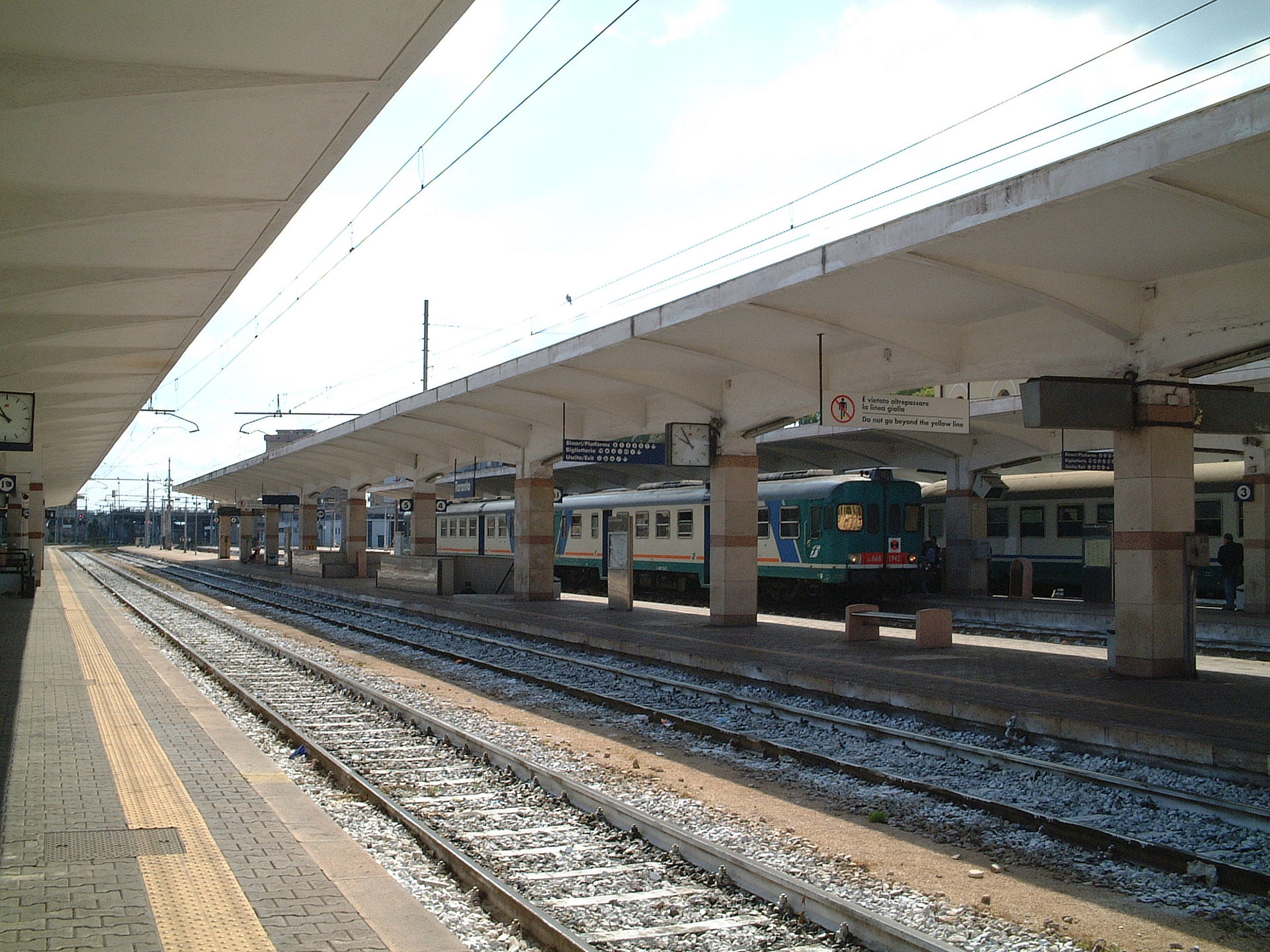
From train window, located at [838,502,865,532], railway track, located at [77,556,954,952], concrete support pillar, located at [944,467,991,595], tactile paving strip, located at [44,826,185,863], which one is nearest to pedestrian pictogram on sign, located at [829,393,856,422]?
railway track, located at [77,556,954,952]

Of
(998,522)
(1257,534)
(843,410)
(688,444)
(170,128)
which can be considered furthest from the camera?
(998,522)

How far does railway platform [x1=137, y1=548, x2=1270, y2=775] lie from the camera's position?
28.2ft

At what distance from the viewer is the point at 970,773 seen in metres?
8.43

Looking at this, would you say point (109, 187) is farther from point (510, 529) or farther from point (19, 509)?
point (19, 509)

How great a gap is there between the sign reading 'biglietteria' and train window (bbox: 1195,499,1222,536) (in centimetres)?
1060

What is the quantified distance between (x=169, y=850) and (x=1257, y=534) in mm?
19513

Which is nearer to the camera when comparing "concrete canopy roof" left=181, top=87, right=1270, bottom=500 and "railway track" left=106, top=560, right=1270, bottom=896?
"railway track" left=106, top=560, right=1270, bottom=896

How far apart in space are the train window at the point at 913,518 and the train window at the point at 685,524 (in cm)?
493

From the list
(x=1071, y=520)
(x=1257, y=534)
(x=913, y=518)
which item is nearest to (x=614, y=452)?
(x=913, y=518)

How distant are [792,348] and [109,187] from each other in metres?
9.45

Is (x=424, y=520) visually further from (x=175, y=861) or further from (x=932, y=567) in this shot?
(x=175, y=861)

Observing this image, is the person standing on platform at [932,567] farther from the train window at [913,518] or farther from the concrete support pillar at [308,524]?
the concrete support pillar at [308,524]

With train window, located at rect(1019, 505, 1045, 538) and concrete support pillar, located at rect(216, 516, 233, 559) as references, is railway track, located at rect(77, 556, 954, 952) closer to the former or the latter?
train window, located at rect(1019, 505, 1045, 538)

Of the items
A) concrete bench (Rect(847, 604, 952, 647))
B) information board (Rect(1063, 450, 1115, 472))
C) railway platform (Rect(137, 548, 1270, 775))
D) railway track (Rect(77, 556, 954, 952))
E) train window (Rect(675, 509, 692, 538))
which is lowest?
railway track (Rect(77, 556, 954, 952))
